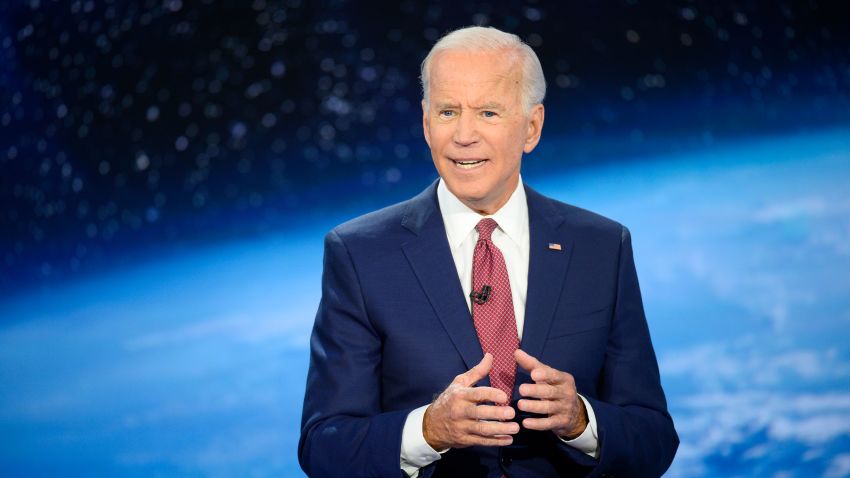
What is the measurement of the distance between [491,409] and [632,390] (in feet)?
1.61

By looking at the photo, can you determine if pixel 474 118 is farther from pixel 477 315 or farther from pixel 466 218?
pixel 477 315

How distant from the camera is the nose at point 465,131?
180 centimetres

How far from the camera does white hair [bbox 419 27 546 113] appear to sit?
Result: 1823 millimetres

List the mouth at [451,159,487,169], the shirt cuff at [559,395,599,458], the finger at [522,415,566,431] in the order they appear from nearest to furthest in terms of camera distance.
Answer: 1. the finger at [522,415,566,431]
2. the shirt cuff at [559,395,599,458]
3. the mouth at [451,159,487,169]

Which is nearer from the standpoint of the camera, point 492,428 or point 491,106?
point 492,428

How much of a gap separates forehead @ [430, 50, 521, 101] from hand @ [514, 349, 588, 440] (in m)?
0.52

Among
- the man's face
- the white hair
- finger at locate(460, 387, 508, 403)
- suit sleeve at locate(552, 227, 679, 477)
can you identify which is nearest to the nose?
the man's face

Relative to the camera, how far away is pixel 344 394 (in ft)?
5.78

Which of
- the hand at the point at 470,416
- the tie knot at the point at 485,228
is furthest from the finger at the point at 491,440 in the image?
the tie knot at the point at 485,228

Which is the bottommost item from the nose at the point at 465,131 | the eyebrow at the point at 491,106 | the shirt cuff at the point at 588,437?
the shirt cuff at the point at 588,437

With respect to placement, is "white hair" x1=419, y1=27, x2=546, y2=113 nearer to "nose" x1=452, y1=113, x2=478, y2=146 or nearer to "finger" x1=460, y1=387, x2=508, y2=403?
"nose" x1=452, y1=113, x2=478, y2=146

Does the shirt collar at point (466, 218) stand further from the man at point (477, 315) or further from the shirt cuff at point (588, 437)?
the shirt cuff at point (588, 437)

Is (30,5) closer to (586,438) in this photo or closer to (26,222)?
(26,222)

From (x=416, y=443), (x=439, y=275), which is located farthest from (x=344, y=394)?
(x=439, y=275)
